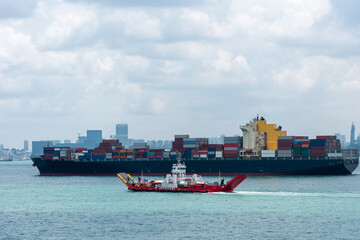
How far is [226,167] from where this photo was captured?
13738 centimetres

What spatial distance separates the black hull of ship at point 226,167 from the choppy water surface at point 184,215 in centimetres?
3775

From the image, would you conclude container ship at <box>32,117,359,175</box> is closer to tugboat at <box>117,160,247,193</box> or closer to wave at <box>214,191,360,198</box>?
tugboat at <box>117,160,247,193</box>

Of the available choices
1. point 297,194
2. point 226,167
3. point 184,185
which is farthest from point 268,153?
point 184,185

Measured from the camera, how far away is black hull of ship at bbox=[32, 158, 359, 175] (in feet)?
438

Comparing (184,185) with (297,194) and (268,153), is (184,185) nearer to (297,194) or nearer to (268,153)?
(297,194)

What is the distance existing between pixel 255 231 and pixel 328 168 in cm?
8030

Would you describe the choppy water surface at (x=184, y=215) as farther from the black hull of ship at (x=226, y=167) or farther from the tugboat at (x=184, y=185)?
the black hull of ship at (x=226, y=167)

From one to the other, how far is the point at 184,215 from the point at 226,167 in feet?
237

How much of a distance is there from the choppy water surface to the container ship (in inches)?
1510

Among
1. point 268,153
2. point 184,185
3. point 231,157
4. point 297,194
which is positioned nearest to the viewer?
point 297,194

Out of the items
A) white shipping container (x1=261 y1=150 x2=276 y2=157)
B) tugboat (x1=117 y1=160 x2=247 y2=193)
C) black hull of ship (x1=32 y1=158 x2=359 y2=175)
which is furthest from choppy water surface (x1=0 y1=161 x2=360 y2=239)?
white shipping container (x1=261 y1=150 x2=276 y2=157)

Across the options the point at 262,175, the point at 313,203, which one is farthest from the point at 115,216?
the point at 262,175

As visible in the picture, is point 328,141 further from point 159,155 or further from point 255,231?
point 255,231

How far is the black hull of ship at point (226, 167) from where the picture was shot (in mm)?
133500
